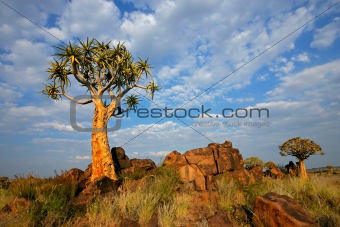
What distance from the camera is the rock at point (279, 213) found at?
603 centimetres

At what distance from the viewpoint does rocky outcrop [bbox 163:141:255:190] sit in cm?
1344

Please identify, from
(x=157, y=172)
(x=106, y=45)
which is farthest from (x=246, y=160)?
(x=106, y=45)

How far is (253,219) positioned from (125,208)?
3932 mm

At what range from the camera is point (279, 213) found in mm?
6391

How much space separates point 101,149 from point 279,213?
991cm

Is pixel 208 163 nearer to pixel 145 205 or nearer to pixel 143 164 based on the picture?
pixel 143 164

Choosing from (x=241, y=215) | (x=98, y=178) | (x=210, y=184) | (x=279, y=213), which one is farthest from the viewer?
(x=210, y=184)

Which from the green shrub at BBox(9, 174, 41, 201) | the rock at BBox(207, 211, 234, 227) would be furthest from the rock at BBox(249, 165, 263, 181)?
the green shrub at BBox(9, 174, 41, 201)

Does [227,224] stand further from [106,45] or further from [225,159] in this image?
[106,45]

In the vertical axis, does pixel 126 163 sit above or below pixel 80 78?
below

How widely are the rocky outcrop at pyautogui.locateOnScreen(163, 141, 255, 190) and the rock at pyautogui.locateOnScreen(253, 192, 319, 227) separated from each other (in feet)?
18.4

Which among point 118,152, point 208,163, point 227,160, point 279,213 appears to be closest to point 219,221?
point 279,213

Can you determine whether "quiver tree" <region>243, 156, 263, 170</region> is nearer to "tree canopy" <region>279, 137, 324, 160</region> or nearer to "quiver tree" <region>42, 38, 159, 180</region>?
"tree canopy" <region>279, 137, 324, 160</region>

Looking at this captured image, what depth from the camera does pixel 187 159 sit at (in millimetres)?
14352
